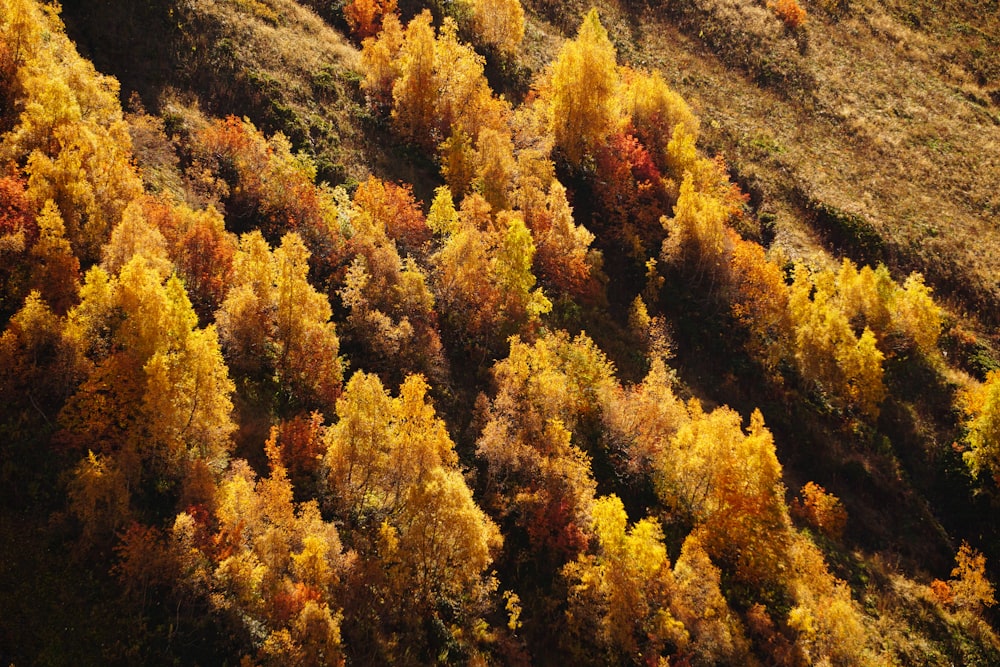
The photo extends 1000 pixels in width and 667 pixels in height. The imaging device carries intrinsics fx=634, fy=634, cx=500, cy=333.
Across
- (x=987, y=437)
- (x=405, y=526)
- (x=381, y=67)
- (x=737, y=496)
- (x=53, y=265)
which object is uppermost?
(x=987, y=437)

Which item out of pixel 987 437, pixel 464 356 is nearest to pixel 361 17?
pixel 464 356

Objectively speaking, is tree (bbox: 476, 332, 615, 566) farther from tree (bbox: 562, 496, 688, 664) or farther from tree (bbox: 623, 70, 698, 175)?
tree (bbox: 623, 70, 698, 175)

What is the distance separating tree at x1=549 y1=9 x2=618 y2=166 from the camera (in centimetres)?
7281

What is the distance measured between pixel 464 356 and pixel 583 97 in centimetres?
3648

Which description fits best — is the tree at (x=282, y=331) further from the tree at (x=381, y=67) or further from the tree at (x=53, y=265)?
the tree at (x=381, y=67)

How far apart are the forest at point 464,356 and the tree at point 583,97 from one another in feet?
1.57

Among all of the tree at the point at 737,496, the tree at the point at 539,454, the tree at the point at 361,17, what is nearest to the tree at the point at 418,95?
the tree at the point at 361,17

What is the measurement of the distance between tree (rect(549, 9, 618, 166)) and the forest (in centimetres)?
48

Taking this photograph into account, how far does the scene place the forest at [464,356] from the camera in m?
35.3

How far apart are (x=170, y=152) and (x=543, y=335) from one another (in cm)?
3730

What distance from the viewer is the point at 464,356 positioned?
182 feet

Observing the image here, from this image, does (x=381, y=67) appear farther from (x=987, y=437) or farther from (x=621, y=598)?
(x=987, y=437)

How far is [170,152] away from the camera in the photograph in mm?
56844

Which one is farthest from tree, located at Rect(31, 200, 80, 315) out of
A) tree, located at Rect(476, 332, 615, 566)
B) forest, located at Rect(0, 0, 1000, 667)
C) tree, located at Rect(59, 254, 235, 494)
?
tree, located at Rect(476, 332, 615, 566)
